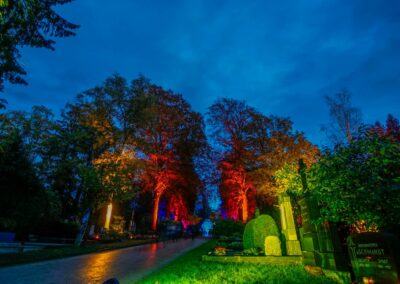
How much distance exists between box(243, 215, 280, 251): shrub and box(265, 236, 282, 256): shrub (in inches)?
53.0

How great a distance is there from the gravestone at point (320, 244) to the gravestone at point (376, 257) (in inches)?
45.4

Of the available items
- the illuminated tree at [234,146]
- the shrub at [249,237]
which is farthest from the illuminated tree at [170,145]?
the shrub at [249,237]

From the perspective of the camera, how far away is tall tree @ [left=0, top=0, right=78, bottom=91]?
7.62 metres

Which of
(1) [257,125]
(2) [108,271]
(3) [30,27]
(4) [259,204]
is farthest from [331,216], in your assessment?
(4) [259,204]

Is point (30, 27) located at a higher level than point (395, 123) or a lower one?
lower

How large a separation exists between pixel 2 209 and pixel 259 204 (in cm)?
2769

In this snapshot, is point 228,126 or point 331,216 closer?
point 331,216

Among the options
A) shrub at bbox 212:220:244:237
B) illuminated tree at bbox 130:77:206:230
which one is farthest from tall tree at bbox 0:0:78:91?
shrub at bbox 212:220:244:237

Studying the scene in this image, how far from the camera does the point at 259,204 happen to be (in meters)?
31.4

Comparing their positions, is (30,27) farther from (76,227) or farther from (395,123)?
(395,123)

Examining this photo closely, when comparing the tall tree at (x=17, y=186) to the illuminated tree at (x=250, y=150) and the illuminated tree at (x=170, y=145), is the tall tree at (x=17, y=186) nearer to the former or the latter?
the illuminated tree at (x=170, y=145)

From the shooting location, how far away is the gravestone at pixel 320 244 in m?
6.68

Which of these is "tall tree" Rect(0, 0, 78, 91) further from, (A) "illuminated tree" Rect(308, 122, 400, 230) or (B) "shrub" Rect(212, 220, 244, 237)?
(B) "shrub" Rect(212, 220, 244, 237)

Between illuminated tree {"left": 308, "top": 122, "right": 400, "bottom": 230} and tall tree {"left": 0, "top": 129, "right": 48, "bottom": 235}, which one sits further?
tall tree {"left": 0, "top": 129, "right": 48, "bottom": 235}
